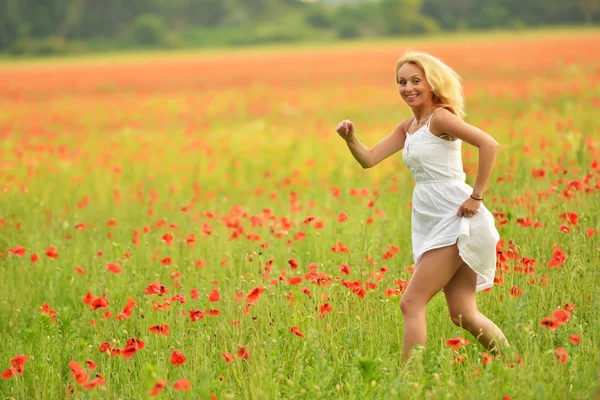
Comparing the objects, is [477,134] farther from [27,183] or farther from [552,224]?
[27,183]

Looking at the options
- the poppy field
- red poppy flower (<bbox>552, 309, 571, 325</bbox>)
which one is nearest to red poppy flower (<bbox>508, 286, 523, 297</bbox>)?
the poppy field

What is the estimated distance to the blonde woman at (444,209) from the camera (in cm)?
307

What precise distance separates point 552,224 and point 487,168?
1.55 m

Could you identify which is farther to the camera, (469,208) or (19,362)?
(469,208)

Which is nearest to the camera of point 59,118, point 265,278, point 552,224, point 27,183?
point 265,278

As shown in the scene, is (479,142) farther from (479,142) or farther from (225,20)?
(225,20)

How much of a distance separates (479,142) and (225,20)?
8952 cm

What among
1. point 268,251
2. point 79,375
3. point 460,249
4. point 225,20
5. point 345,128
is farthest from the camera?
point 225,20

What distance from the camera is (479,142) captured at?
3.06m

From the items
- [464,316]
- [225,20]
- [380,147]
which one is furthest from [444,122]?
[225,20]

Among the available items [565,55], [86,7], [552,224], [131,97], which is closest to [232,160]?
[552,224]

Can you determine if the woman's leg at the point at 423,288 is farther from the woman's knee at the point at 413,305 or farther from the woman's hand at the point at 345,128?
the woman's hand at the point at 345,128

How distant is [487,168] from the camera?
3084 mm

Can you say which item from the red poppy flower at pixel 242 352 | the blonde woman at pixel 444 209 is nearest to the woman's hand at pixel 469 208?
the blonde woman at pixel 444 209
